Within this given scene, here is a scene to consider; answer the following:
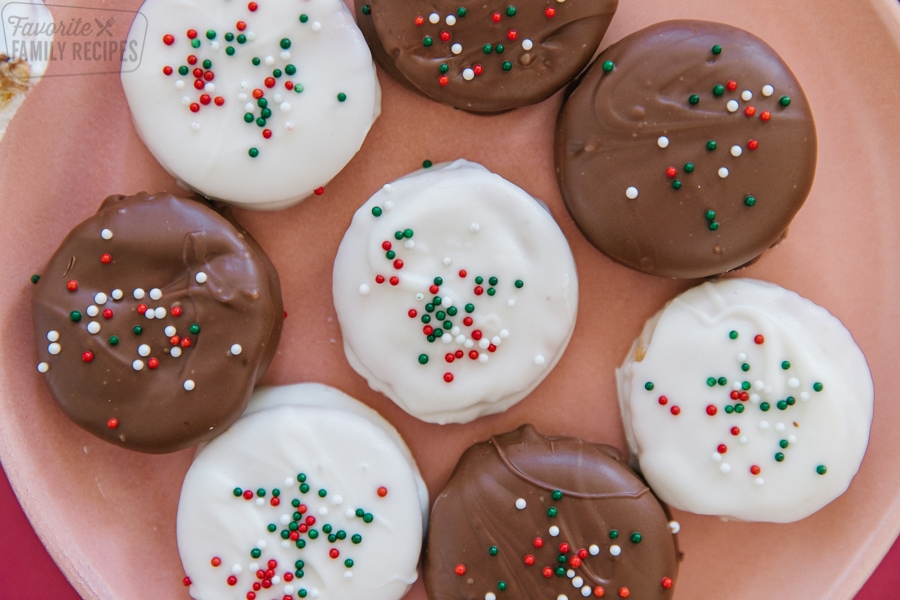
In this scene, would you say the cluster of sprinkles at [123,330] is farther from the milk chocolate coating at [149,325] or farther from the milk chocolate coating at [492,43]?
the milk chocolate coating at [492,43]

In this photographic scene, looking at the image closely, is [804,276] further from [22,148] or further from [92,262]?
[22,148]

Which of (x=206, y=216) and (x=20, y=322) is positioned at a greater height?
(x=206, y=216)

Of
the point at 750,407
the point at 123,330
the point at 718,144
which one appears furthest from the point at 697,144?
the point at 123,330

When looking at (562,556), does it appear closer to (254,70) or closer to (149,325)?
(149,325)

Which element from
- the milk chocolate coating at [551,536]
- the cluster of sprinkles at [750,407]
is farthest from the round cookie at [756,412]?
the milk chocolate coating at [551,536]

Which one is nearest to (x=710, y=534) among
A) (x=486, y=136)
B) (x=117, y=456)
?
(x=486, y=136)
